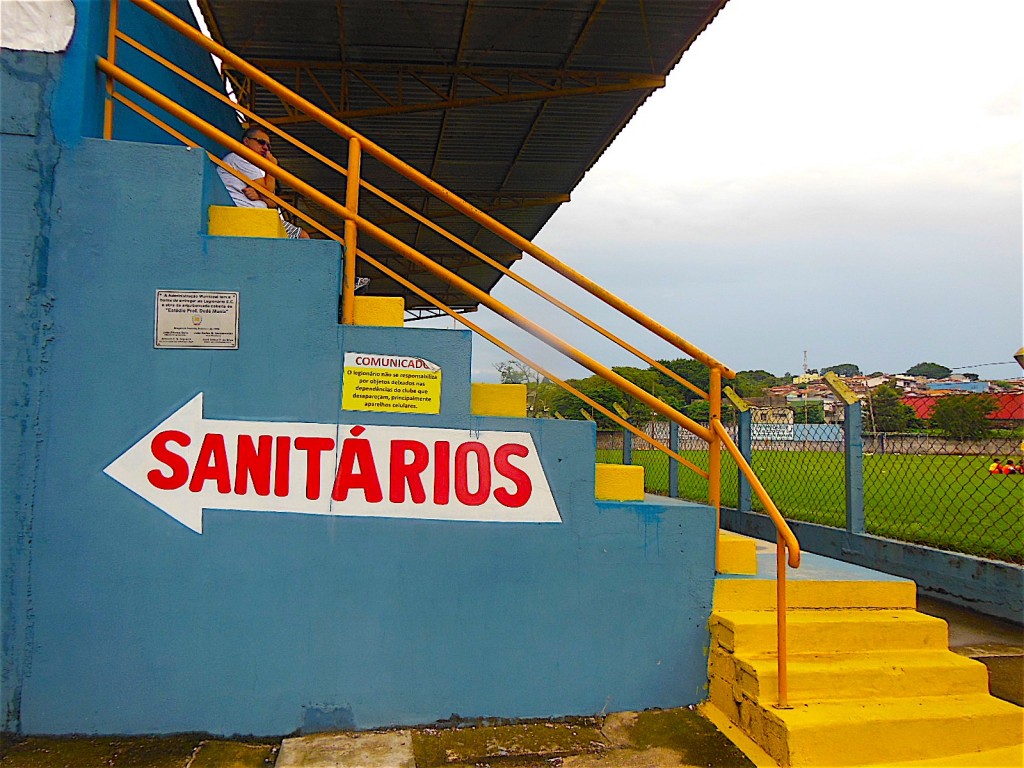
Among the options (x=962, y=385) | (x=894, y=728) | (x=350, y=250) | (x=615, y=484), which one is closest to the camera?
(x=894, y=728)

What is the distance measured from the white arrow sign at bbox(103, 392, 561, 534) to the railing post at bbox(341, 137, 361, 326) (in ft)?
2.11

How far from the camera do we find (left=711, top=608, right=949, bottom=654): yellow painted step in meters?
3.61

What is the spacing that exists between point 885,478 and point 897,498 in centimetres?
207

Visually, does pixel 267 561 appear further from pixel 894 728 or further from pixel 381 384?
pixel 894 728

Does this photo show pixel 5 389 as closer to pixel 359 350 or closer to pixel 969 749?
pixel 359 350

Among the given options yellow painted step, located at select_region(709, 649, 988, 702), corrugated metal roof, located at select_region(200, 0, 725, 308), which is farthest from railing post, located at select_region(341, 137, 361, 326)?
corrugated metal roof, located at select_region(200, 0, 725, 308)

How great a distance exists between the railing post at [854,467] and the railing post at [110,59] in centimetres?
607

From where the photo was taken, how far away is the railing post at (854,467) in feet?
20.5

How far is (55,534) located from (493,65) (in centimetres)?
639

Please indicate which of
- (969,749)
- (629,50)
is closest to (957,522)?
(969,749)

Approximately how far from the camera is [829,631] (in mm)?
3691

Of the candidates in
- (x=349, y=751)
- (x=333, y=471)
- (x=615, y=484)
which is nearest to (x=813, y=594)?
(x=615, y=484)

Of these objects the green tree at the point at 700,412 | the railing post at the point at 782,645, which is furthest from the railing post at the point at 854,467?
the railing post at the point at 782,645

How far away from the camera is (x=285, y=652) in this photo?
11.5 ft
